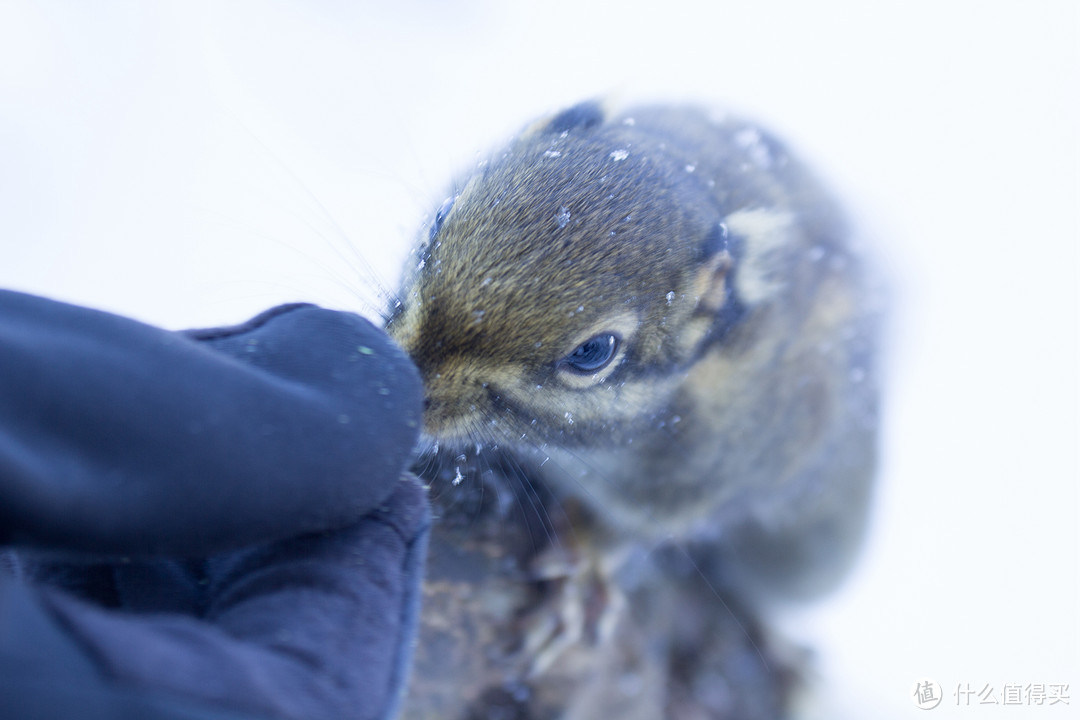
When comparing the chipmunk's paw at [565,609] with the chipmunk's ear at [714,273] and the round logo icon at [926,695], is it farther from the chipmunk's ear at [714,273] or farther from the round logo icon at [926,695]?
the round logo icon at [926,695]

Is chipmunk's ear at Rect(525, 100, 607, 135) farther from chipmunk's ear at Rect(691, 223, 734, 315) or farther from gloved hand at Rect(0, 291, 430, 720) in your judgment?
gloved hand at Rect(0, 291, 430, 720)

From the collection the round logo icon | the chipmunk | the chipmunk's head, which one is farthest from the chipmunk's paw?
the round logo icon

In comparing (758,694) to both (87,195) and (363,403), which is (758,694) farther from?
(87,195)

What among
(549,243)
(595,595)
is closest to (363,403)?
(549,243)

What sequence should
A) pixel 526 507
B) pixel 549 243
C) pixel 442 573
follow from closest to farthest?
pixel 549 243, pixel 442 573, pixel 526 507

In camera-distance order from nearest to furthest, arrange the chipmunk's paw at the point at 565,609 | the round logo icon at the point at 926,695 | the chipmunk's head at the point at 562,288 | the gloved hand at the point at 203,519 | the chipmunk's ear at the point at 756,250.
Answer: the gloved hand at the point at 203,519
the chipmunk's head at the point at 562,288
the chipmunk's ear at the point at 756,250
the chipmunk's paw at the point at 565,609
the round logo icon at the point at 926,695

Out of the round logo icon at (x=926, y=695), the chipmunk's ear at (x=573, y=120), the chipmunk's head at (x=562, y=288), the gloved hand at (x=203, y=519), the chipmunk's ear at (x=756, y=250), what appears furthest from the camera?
the round logo icon at (x=926, y=695)

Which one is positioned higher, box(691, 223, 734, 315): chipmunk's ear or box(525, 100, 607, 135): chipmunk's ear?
box(525, 100, 607, 135): chipmunk's ear

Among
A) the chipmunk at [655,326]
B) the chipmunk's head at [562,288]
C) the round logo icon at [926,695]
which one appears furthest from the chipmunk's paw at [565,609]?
the round logo icon at [926,695]
